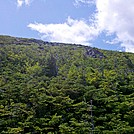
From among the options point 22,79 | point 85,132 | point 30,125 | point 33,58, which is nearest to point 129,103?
point 85,132

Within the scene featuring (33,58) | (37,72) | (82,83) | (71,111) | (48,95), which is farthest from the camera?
(33,58)

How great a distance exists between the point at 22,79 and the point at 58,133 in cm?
1995

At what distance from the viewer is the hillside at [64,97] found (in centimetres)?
3616

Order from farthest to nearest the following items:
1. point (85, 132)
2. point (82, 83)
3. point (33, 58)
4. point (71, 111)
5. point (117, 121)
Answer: point (33, 58), point (82, 83), point (71, 111), point (117, 121), point (85, 132)

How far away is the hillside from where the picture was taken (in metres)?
36.2

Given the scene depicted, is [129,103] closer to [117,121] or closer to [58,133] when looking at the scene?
[117,121]

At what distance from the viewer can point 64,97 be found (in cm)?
4316

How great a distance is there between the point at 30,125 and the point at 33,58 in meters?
38.5

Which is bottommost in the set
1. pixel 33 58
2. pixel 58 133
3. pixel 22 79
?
pixel 58 133

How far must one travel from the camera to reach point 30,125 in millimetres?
35500

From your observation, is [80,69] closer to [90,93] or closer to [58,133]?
[90,93]

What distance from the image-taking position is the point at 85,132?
3422cm

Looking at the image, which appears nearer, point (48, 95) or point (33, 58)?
point (48, 95)

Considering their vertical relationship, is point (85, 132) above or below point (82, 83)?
below
